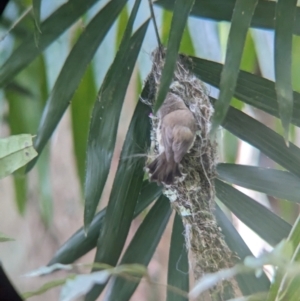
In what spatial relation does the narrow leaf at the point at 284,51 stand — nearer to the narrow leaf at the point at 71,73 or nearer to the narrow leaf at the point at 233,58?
the narrow leaf at the point at 233,58

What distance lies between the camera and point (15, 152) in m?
0.40

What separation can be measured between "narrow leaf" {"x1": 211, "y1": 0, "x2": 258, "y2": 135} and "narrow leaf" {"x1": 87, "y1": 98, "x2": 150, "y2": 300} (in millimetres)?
184

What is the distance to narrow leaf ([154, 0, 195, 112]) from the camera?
0.43 metres

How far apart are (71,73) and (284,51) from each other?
0.99ft

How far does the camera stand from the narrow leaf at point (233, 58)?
16.3 inches

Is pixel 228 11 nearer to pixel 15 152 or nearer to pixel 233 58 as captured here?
pixel 233 58

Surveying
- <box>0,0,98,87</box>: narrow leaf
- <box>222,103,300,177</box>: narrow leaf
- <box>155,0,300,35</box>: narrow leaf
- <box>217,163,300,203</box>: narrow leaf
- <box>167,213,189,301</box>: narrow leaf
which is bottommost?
<box>167,213,189,301</box>: narrow leaf

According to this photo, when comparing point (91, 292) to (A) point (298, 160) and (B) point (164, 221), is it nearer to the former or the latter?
(B) point (164, 221)

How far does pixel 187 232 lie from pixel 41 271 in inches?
10.5

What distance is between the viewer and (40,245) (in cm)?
67

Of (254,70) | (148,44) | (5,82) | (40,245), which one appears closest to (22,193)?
(40,245)

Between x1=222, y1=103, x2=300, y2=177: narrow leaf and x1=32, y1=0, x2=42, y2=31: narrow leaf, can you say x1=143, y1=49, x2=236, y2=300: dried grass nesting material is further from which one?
x1=32, y1=0, x2=42, y2=31: narrow leaf

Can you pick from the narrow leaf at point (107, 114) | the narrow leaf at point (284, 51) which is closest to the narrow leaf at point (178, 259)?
the narrow leaf at point (107, 114)

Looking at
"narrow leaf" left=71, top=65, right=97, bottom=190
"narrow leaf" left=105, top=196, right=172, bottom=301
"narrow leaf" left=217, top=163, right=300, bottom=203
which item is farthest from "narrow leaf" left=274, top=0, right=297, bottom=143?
"narrow leaf" left=71, top=65, right=97, bottom=190
